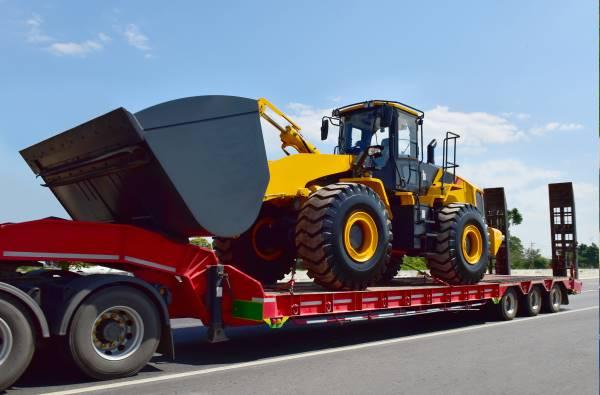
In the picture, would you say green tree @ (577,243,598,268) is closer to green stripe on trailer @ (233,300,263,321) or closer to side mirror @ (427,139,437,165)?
side mirror @ (427,139,437,165)

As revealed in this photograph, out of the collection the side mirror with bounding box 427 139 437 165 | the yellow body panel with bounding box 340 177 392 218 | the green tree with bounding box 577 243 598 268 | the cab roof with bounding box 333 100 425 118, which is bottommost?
the green tree with bounding box 577 243 598 268

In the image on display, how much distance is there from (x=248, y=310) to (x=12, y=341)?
250 centimetres

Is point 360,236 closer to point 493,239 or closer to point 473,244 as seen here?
point 473,244

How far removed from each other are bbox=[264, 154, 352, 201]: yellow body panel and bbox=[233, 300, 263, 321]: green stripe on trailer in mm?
1829

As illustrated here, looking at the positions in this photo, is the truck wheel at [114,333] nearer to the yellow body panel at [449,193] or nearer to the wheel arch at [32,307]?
the wheel arch at [32,307]

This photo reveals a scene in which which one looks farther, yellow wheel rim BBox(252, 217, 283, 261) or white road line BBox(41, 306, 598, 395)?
yellow wheel rim BBox(252, 217, 283, 261)

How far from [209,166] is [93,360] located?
240cm

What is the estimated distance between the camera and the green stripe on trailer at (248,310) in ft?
20.8

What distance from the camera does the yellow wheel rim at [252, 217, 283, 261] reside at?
9.23m

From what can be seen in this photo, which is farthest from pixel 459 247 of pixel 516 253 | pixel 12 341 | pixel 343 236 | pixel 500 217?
pixel 516 253

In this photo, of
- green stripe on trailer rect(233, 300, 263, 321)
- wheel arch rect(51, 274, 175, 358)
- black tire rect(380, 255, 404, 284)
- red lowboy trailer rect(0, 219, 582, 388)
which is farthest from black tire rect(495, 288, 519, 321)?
wheel arch rect(51, 274, 175, 358)

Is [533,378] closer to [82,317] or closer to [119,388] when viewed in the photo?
[119,388]

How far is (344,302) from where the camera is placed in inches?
294

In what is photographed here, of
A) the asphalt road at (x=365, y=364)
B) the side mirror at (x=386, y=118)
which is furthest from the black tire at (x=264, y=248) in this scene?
the side mirror at (x=386, y=118)
